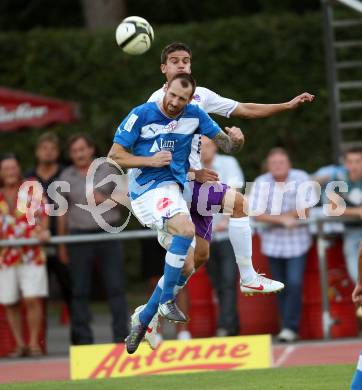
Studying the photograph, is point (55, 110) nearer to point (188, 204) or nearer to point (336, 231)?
point (336, 231)

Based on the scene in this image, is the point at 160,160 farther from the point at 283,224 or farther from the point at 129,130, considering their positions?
the point at 283,224

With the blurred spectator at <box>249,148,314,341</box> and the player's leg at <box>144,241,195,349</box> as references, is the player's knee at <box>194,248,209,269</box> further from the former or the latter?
the blurred spectator at <box>249,148,314,341</box>

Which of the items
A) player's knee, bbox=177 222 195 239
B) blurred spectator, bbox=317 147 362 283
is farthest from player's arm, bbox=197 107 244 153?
blurred spectator, bbox=317 147 362 283

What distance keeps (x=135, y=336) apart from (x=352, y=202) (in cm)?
442

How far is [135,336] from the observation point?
10.7 m

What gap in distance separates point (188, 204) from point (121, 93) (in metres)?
9.20

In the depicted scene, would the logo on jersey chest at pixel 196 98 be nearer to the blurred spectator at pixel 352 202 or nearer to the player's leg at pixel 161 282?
the player's leg at pixel 161 282

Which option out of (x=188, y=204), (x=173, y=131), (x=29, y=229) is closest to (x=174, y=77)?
(x=173, y=131)

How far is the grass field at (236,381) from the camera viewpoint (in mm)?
10594

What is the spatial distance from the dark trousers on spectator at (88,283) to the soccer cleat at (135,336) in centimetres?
328

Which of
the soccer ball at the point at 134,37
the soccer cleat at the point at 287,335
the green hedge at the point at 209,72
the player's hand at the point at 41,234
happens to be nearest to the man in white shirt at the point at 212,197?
the soccer ball at the point at 134,37

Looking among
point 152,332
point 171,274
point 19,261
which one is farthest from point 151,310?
point 19,261

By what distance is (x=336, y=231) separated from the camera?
1439 centimetres

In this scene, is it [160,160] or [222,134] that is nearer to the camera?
[160,160]
